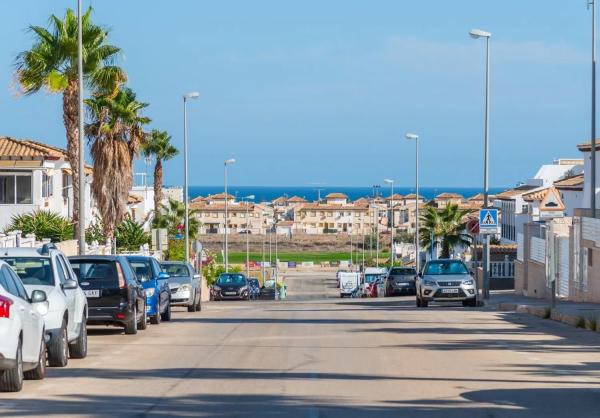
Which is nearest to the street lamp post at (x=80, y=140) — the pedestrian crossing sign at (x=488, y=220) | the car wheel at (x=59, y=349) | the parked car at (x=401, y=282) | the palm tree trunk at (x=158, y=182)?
the pedestrian crossing sign at (x=488, y=220)

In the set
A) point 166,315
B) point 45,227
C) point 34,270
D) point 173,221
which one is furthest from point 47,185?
point 34,270

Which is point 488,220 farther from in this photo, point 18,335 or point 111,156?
point 18,335

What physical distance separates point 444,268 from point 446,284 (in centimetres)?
110

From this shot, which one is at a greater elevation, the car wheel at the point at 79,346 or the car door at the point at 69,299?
the car door at the point at 69,299

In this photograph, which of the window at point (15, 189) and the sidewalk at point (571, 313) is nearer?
the sidewalk at point (571, 313)

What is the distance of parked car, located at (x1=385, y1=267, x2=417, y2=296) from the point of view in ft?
196

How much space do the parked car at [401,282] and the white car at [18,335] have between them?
146 ft

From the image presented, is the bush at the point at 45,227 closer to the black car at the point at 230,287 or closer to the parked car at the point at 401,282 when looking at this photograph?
the black car at the point at 230,287

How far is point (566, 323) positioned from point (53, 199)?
1665 inches

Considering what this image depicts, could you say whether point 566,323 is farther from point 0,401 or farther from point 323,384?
point 0,401

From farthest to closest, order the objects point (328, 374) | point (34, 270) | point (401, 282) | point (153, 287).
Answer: point (401, 282)
point (153, 287)
point (34, 270)
point (328, 374)

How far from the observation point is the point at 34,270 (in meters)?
18.5

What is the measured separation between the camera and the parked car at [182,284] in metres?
37.7

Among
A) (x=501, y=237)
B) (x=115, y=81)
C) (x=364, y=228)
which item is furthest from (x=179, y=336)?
(x=364, y=228)
